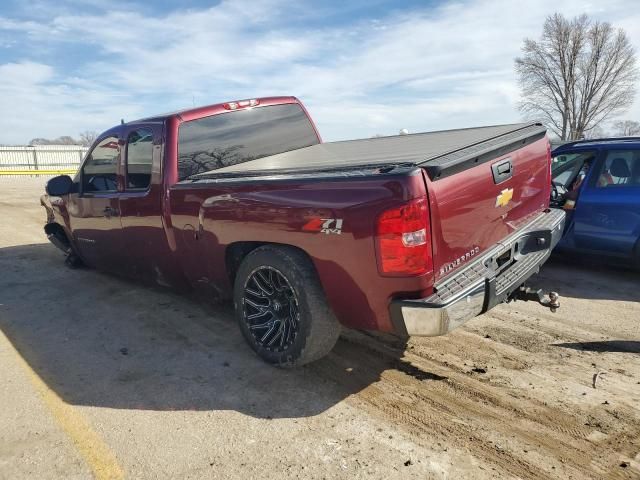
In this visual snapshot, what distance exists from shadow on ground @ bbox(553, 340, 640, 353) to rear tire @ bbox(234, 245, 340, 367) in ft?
6.22

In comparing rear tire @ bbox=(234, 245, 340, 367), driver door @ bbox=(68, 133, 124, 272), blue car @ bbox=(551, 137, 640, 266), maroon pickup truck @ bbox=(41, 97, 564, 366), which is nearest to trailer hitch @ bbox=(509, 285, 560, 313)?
maroon pickup truck @ bbox=(41, 97, 564, 366)

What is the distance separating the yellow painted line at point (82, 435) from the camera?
266 cm

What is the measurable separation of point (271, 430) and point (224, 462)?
36 centimetres

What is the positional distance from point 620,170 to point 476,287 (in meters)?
3.74

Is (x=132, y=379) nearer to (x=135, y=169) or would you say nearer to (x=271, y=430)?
(x=271, y=430)

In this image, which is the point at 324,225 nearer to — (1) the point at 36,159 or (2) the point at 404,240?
(2) the point at 404,240

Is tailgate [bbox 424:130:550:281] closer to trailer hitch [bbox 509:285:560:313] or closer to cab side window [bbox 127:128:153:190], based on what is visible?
Result: trailer hitch [bbox 509:285:560:313]

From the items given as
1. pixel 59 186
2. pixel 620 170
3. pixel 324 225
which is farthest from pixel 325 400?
pixel 620 170

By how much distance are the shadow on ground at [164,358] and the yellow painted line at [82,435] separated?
76mm

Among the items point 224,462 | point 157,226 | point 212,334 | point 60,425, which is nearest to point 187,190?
point 157,226

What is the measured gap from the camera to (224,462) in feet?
8.80

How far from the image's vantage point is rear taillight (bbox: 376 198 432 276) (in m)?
2.73

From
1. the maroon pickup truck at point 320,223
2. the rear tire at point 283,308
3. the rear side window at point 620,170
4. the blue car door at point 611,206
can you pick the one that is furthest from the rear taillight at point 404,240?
the rear side window at point 620,170

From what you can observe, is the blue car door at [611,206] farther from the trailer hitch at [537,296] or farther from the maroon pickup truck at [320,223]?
the trailer hitch at [537,296]
